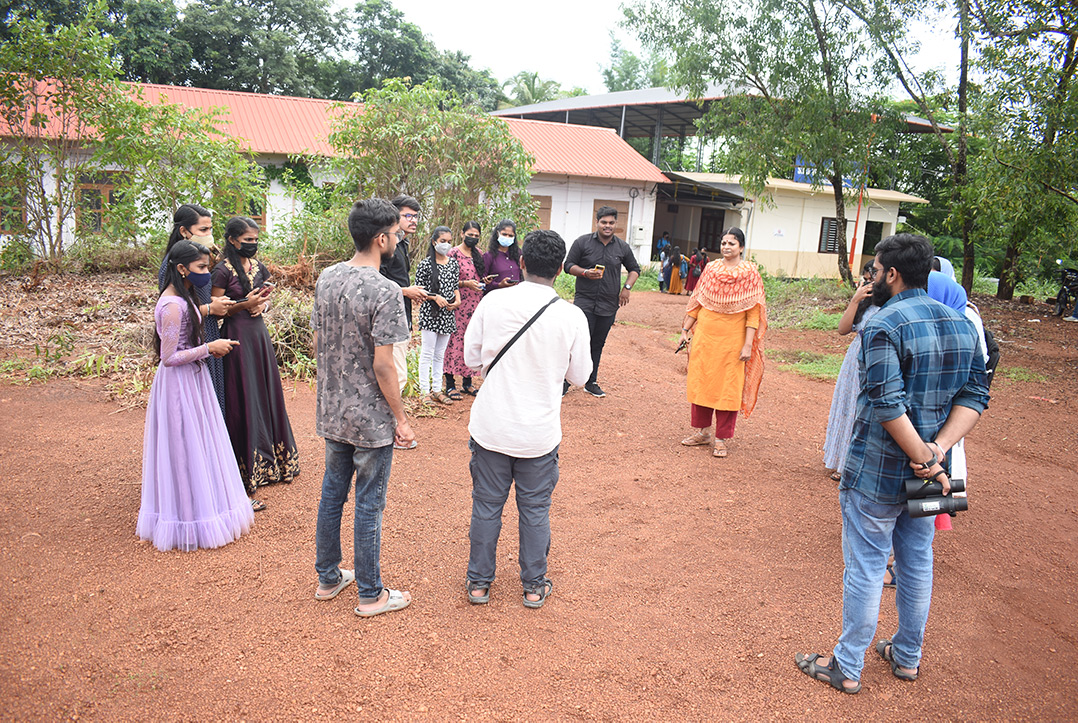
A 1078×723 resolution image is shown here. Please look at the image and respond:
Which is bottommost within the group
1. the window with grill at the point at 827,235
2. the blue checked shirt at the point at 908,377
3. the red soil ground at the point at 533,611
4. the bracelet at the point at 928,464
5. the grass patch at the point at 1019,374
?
the red soil ground at the point at 533,611

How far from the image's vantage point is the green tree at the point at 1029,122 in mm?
8594

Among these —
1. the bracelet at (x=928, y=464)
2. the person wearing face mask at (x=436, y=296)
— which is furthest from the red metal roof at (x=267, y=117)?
the bracelet at (x=928, y=464)

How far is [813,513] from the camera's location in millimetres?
→ 4449

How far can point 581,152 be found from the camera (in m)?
20.2

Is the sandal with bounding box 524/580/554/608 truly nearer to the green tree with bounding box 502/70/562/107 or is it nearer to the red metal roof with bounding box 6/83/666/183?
the red metal roof with bounding box 6/83/666/183

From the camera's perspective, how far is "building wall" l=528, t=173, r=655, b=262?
19469mm

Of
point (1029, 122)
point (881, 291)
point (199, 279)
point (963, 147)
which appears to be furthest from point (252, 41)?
point (881, 291)

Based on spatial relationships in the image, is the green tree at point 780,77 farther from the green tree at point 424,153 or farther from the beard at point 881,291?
the beard at point 881,291

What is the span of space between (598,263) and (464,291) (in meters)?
1.31

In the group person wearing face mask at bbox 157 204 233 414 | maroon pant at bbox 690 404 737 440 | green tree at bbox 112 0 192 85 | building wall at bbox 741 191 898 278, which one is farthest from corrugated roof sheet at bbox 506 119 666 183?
person wearing face mask at bbox 157 204 233 414

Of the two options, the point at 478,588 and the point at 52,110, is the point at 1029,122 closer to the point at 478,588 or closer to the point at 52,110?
the point at 478,588

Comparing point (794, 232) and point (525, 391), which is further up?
point (794, 232)

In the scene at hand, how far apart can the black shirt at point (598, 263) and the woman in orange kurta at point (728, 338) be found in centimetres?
135

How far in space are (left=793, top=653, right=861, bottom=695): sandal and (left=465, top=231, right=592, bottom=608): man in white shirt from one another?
3.87 ft
